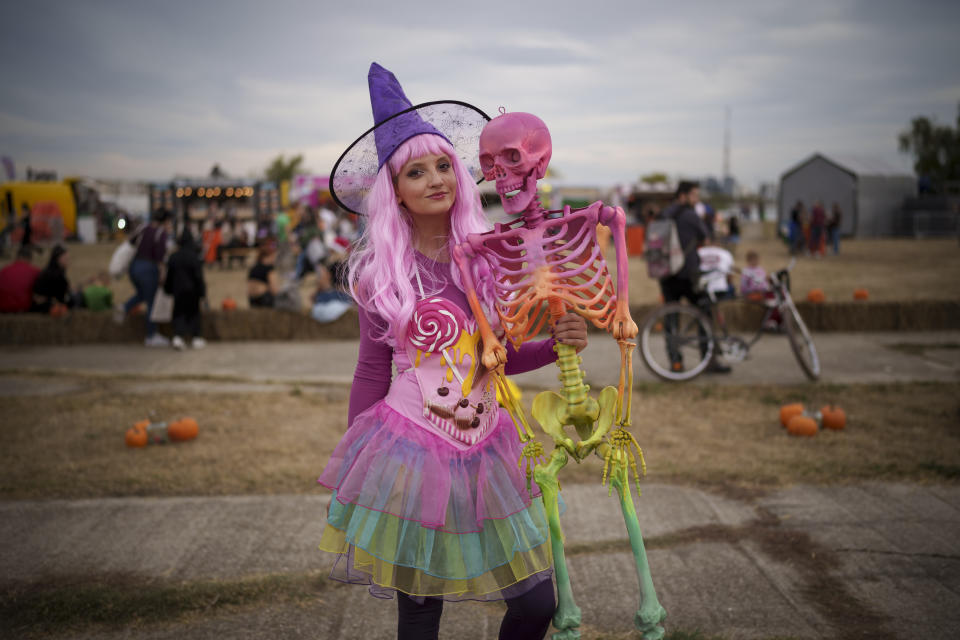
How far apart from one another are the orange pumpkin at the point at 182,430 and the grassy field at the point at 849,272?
7.95m

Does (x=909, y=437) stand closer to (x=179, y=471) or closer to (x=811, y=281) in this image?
(x=179, y=471)

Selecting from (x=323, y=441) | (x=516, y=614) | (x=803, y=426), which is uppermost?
(x=516, y=614)

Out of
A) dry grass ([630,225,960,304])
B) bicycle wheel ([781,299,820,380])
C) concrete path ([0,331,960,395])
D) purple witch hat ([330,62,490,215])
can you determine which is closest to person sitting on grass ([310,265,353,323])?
concrete path ([0,331,960,395])

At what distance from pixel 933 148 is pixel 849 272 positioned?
39887mm

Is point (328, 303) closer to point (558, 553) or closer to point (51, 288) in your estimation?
point (51, 288)

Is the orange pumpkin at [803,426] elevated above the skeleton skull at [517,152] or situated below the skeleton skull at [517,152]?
below

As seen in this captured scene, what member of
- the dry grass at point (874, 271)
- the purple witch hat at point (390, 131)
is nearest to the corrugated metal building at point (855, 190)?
the dry grass at point (874, 271)

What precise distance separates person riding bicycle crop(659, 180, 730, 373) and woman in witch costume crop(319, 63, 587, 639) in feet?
18.1

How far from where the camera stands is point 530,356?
2486mm

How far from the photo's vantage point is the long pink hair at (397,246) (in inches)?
89.2

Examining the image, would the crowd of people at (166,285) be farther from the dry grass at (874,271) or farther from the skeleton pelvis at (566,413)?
the skeleton pelvis at (566,413)

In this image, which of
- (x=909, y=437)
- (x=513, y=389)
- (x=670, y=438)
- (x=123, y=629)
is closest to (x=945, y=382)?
(x=909, y=437)

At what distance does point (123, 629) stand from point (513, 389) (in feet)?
7.33

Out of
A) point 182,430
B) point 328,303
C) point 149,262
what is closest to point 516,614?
point 182,430
